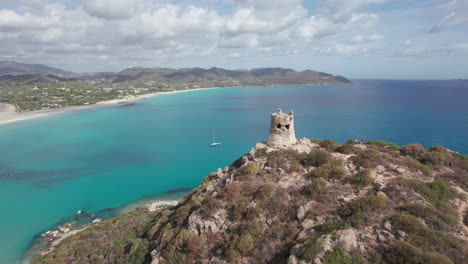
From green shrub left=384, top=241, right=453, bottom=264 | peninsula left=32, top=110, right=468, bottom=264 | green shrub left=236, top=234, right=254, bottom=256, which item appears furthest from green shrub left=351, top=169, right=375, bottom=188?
green shrub left=236, top=234, right=254, bottom=256

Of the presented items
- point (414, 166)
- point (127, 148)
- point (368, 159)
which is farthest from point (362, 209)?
point (127, 148)

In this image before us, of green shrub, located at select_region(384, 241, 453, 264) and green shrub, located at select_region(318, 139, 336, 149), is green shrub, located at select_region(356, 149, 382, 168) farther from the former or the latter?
green shrub, located at select_region(384, 241, 453, 264)

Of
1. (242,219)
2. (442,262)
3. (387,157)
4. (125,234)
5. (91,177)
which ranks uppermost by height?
(387,157)

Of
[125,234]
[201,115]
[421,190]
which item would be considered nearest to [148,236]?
[125,234]

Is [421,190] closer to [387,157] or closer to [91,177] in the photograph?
[387,157]

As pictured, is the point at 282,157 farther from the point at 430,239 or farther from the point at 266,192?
the point at 430,239
